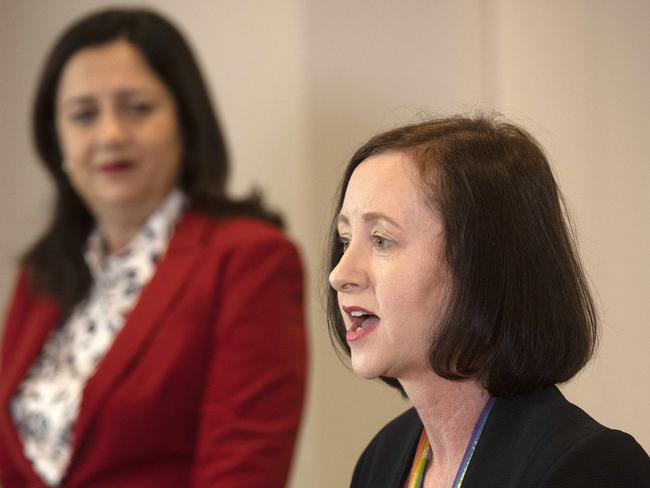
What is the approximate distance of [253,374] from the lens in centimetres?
222

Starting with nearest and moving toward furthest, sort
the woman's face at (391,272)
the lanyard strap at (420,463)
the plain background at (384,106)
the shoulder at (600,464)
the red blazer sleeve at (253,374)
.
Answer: the shoulder at (600,464) → the woman's face at (391,272) → the lanyard strap at (420,463) → the plain background at (384,106) → the red blazer sleeve at (253,374)

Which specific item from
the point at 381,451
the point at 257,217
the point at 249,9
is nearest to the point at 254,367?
the point at 257,217

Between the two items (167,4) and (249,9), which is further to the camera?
(167,4)

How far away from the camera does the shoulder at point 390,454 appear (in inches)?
55.0

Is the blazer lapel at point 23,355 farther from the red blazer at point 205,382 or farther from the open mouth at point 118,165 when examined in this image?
the open mouth at point 118,165

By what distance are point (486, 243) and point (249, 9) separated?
2027mm

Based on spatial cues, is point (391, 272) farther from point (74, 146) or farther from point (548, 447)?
point (74, 146)

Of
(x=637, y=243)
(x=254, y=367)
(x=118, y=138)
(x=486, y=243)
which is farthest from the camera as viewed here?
(x=118, y=138)

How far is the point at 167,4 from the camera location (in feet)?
10.9

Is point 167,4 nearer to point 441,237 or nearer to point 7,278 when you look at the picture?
point 7,278

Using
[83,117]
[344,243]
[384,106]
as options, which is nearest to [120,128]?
[83,117]

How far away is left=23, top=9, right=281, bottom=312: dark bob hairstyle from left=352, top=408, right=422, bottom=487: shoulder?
1.08 metres

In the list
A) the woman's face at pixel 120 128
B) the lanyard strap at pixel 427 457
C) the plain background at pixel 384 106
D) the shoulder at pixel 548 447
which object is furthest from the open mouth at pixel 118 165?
the shoulder at pixel 548 447

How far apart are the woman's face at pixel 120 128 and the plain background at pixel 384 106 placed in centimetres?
48
